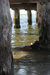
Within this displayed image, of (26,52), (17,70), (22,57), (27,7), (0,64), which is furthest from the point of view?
(27,7)

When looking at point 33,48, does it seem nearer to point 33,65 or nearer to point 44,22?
point 44,22

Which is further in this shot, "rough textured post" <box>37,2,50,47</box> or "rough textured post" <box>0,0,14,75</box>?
"rough textured post" <box>37,2,50,47</box>

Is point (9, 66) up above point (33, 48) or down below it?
above

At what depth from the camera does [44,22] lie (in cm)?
630

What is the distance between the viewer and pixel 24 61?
451 centimetres

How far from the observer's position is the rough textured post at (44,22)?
20.4ft

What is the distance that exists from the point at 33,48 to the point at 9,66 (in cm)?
342

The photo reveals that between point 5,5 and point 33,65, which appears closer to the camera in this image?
point 5,5

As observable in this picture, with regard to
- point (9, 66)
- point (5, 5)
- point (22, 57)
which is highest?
point (5, 5)

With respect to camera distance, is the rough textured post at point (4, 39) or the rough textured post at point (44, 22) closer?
the rough textured post at point (4, 39)

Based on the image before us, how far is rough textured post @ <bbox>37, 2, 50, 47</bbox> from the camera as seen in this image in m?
6.20

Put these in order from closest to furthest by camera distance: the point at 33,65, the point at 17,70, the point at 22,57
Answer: the point at 17,70 < the point at 33,65 < the point at 22,57

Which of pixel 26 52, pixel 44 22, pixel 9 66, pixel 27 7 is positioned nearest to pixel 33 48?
pixel 26 52

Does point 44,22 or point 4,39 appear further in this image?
point 44,22
